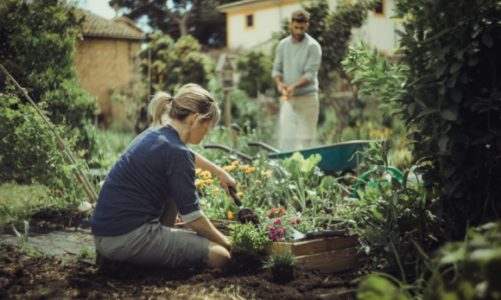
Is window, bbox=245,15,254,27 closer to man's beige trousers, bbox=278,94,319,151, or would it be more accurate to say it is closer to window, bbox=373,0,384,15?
window, bbox=373,0,384,15

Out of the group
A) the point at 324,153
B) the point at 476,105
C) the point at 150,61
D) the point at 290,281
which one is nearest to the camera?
the point at 476,105

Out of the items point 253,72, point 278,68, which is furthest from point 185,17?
point 278,68

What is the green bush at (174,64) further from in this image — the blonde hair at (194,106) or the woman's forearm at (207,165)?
the blonde hair at (194,106)

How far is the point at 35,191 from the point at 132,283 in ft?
9.74

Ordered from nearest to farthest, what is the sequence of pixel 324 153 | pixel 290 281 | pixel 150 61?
pixel 290 281 < pixel 324 153 < pixel 150 61

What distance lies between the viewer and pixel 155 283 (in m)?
3.48

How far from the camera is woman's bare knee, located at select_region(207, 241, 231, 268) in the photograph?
12.3ft

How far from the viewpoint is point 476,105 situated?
10.8 feet

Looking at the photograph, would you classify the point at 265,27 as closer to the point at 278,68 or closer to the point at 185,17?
the point at 185,17

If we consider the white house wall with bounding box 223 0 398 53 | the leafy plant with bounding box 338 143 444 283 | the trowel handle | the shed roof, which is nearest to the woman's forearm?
the trowel handle

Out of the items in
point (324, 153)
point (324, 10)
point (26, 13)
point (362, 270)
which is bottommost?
point (362, 270)

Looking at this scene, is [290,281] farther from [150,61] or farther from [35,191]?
[150,61]

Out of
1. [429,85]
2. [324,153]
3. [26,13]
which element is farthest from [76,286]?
[26,13]

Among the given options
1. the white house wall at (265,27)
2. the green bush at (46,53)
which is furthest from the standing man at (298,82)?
the white house wall at (265,27)
